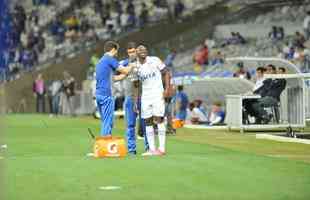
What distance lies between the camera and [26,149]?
2227 centimetres

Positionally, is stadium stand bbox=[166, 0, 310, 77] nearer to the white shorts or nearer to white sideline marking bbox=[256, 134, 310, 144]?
white sideline marking bbox=[256, 134, 310, 144]

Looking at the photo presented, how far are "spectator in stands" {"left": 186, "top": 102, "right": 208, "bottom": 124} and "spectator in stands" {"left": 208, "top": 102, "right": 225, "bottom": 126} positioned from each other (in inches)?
11.6

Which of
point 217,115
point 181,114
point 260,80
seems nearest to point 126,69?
point 260,80

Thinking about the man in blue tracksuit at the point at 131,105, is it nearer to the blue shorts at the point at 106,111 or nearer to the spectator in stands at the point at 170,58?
the blue shorts at the point at 106,111

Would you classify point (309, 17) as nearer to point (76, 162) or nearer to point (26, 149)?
point (26, 149)

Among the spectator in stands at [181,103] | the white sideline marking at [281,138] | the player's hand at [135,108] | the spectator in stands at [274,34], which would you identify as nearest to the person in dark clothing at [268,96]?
the white sideline marking at [281,138]

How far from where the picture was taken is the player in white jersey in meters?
19.6

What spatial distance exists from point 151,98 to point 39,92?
3178 centimetres

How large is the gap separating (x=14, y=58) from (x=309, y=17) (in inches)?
701

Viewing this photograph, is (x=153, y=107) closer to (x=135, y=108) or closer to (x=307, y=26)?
(x=135, y=108)

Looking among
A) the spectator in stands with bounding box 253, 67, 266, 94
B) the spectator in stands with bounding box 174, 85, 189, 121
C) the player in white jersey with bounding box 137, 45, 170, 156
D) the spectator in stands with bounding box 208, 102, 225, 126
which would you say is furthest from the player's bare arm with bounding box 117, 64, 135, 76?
the spectator in stands with bounding box 174, 85, 189, 121

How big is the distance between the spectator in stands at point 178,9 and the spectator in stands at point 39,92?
8628 mm

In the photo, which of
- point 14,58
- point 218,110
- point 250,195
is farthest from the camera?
point 14,58

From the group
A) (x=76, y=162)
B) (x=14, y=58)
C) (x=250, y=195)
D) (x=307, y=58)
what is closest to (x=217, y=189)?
(x=250, y=195)
